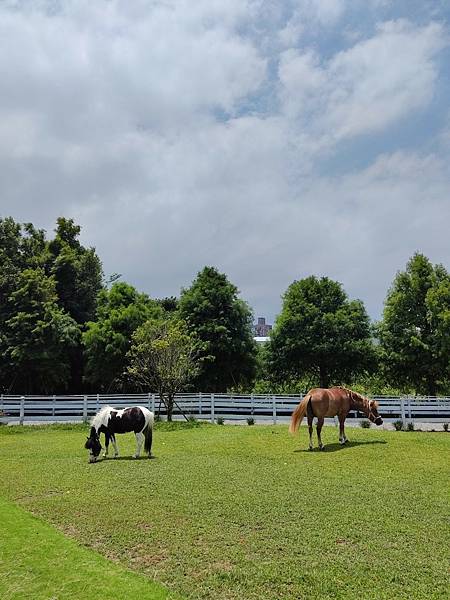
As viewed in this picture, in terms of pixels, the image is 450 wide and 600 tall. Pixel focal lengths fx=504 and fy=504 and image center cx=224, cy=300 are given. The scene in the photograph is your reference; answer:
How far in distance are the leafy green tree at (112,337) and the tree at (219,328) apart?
2868 millimetres

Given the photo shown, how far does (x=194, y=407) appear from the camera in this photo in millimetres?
23484

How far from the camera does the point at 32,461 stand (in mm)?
12469

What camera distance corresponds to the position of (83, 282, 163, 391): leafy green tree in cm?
2819

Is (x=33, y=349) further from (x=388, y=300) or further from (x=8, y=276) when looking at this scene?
(x=388, y=300)

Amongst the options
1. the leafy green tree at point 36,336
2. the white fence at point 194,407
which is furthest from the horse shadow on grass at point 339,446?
the leafy green tree at point 36,336

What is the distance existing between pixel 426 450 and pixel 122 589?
10485mm

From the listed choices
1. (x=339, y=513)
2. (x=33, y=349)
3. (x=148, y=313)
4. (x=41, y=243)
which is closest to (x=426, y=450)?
(x=339, y=513)

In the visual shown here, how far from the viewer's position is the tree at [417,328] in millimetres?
24766

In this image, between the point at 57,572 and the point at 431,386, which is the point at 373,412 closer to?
the point at 57,572

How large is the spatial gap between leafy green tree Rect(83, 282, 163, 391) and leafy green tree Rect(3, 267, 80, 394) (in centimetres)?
150

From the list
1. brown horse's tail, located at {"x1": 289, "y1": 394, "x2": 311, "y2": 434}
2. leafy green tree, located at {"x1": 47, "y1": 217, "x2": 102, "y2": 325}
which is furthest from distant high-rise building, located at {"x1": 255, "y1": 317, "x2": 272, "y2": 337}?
brown horse's tail, located at {"x1": 289, "y1": 394, "x2": 311, "y2": 434}

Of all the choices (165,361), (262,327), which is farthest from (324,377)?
(262,327)

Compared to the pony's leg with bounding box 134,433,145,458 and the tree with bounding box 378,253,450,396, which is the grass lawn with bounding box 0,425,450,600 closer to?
the pony's leg with bounding box 134,433,145,458

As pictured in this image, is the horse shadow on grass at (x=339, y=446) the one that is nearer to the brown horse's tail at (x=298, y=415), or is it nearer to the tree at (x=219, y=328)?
the brown horse's tail at (x=298, y=415)
